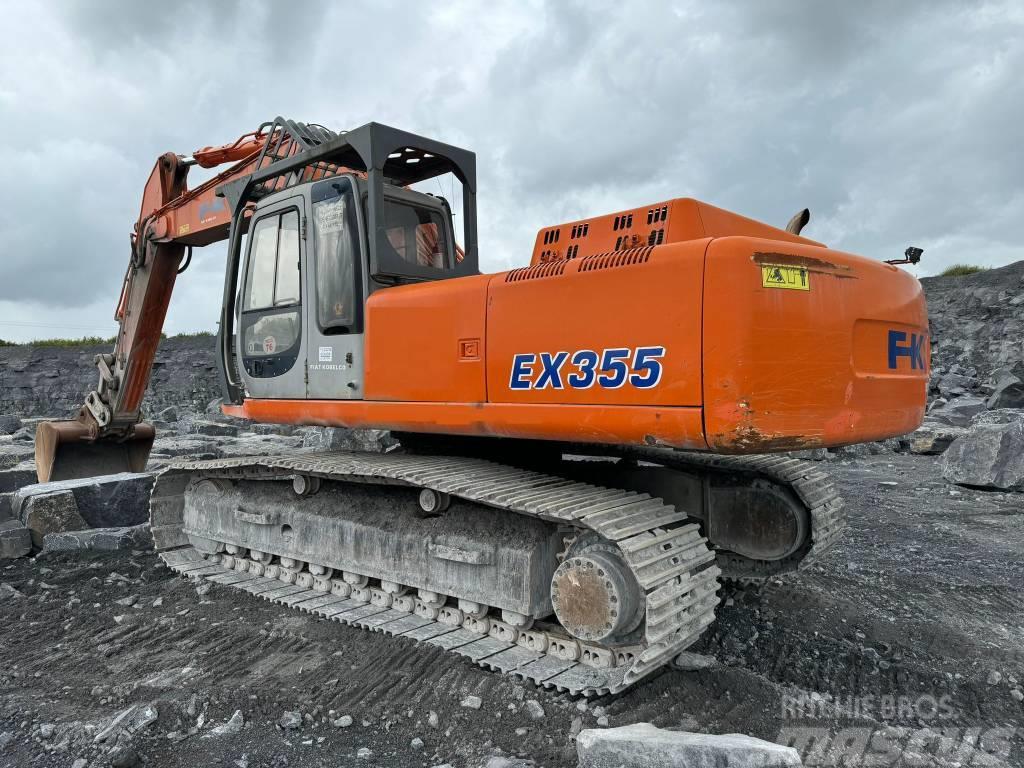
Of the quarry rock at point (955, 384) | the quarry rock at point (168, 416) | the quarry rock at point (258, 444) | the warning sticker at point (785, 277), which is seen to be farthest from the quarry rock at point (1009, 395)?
the quarry rock at point (168, 416)

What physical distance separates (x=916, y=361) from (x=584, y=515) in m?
1.97

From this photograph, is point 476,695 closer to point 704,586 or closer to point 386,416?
point 704,586

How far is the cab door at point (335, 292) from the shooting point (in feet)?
14.3

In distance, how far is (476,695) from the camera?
3.37 metres

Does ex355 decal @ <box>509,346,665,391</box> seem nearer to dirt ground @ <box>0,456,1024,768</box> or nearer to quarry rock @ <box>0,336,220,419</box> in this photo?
dirt ground @ <box>0,456,1024,768</box>

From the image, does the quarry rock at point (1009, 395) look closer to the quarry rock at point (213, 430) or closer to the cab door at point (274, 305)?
the cab door at point (274, 305)

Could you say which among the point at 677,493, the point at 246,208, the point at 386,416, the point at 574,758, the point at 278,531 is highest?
the point at 246,208

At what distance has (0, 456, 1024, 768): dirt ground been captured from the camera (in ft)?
9.75

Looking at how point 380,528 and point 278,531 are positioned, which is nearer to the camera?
point 380,528

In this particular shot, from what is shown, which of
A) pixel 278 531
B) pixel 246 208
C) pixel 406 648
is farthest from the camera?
pixel 246 208

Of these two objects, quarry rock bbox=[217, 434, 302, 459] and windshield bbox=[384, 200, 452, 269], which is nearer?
windshield bbox=[384, 200, 452, 269]

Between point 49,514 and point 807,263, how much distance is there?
622 cm

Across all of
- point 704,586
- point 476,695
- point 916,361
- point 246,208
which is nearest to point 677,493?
point 704,586

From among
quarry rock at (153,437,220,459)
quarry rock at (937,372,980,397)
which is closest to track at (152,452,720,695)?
quarry rock at (153,437,220,459)
